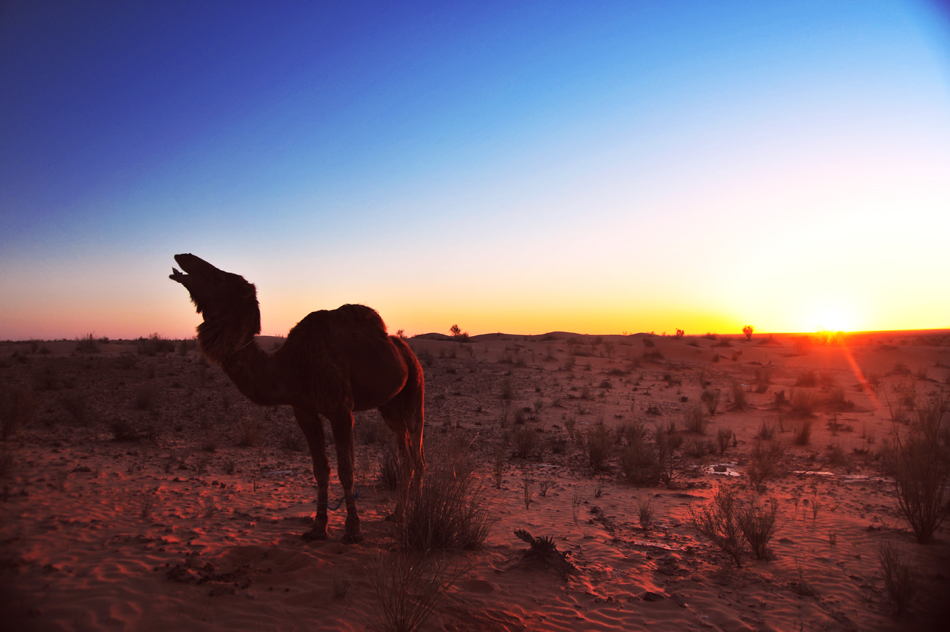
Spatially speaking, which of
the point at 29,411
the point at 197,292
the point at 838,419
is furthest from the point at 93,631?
the point at 838,419

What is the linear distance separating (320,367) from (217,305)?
117cm

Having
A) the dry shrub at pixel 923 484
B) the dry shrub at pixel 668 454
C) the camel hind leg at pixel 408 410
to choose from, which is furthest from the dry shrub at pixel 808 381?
the camel hind leg at pixel 408 410

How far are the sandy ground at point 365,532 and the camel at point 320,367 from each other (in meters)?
Answer: 0.69

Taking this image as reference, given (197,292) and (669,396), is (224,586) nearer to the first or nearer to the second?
(197,292)

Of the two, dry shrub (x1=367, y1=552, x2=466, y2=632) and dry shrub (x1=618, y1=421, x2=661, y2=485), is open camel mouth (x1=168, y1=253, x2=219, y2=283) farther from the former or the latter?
dry shrub (x1=618, y1=421, x2=661, y2=485)

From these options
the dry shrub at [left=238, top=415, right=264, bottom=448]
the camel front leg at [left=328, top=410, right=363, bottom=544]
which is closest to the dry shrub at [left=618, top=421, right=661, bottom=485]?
the camel front leg at [left=328, top=410, right=363, bottom=544]

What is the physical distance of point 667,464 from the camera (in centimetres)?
A: 1074

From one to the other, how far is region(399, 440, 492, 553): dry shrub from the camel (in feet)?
0.64

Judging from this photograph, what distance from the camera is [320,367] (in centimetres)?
518

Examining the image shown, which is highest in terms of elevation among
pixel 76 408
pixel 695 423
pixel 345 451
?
pixel 345 451

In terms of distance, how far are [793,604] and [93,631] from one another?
595cm

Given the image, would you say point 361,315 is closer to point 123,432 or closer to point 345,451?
point 345,451

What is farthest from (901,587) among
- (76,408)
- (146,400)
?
(146,400)

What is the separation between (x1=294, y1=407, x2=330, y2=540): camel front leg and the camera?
535 centimetres
